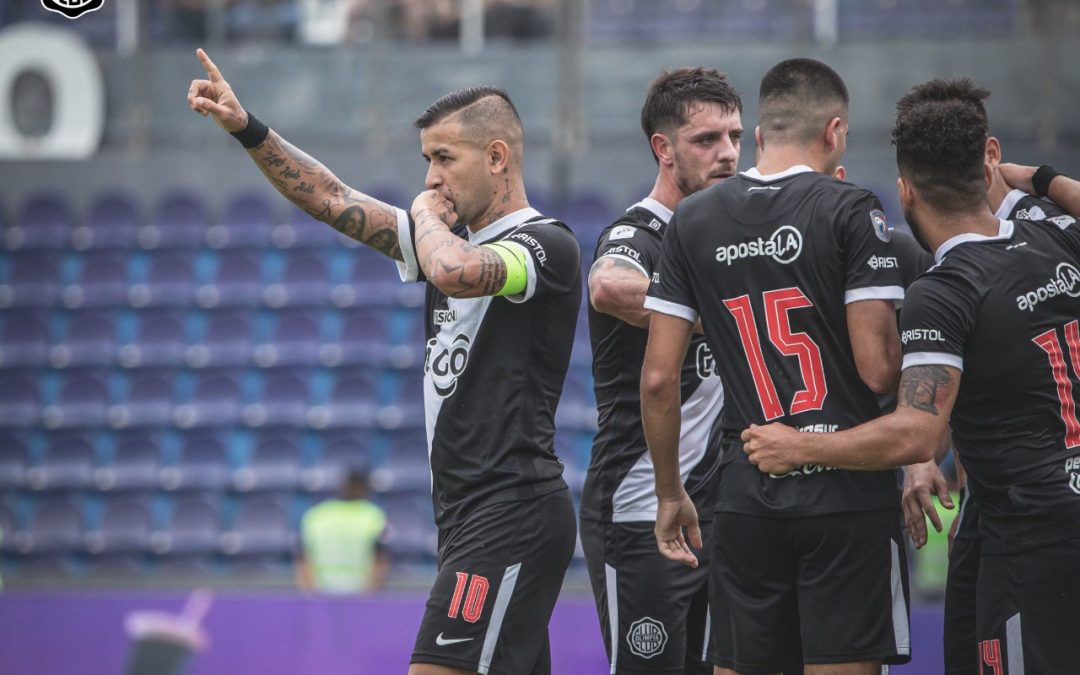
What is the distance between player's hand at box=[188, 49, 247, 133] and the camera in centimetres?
441

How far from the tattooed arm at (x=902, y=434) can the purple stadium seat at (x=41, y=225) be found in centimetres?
1138

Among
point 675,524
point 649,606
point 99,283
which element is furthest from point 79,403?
point 675,524

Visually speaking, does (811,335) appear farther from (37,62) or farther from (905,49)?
(37,62)

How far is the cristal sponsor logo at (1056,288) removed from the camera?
3.81 metres

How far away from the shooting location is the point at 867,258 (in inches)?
148

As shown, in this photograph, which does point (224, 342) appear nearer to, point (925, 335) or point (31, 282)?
point (31, 282)

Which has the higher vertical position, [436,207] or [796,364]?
[436,207]

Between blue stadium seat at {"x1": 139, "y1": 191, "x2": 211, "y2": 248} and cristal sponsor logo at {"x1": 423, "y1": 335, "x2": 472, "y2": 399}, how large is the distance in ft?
31.0

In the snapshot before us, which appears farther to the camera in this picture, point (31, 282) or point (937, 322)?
point (31, 282)

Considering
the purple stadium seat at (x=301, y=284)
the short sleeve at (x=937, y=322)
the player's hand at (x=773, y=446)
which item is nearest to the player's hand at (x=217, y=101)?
the player's hand at (x=773, y=446)

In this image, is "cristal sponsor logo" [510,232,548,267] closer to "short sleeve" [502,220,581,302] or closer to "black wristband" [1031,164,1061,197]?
"short sleeve" [502,220,581,302]

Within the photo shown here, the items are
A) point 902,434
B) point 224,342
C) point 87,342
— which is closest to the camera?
point 902,434

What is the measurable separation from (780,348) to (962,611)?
1.20 meters

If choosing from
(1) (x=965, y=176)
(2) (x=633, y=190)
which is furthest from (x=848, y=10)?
(1) (x=965, y=176)
